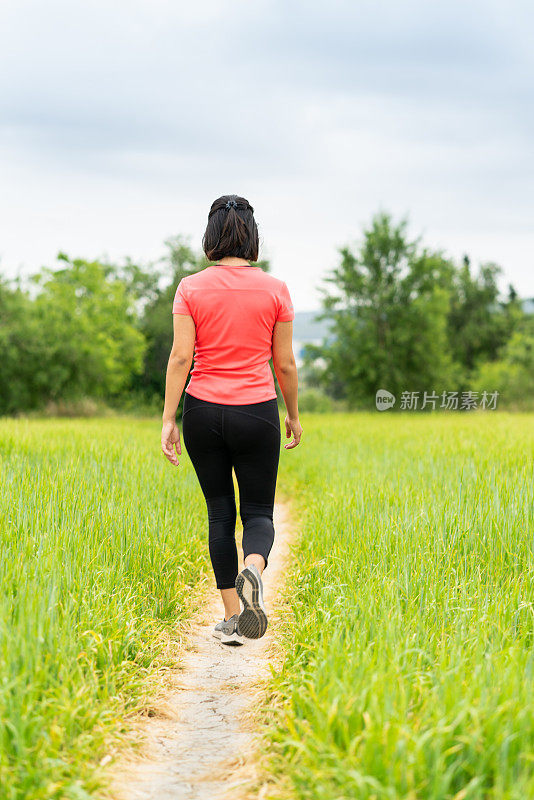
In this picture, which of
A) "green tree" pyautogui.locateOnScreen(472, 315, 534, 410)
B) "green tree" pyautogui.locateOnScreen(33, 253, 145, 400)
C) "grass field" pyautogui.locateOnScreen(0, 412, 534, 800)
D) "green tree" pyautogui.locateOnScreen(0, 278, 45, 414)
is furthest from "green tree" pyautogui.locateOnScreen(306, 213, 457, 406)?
"grass field" pyautogui.locateOnScreen(0, 412, 534, 800)

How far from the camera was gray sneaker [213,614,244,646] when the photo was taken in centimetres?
351

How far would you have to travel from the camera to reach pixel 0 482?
4648 millimetres

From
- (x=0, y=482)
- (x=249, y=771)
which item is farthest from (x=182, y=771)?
(x=0, y=482)

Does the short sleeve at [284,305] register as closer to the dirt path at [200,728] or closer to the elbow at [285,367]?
the elbow at [285,367]

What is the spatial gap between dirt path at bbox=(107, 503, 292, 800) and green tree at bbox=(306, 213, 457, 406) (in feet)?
93.9

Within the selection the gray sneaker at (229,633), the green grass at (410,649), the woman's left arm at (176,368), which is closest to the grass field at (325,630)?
the green grass at (410,649)

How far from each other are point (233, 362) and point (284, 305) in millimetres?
407

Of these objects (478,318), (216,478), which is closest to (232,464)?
(216,478)

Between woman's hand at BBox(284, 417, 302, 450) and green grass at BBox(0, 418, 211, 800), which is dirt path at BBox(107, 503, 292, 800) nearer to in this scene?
green grass at BBox(0, 418, 211, 800)

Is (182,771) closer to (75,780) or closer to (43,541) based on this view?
(75,780)

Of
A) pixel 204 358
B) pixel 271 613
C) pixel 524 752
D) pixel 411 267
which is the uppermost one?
pixel 411 267

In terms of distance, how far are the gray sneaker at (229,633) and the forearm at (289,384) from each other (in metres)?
1.22

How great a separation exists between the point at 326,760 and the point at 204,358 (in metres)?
1.99

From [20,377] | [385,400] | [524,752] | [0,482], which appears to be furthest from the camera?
[385,400]
